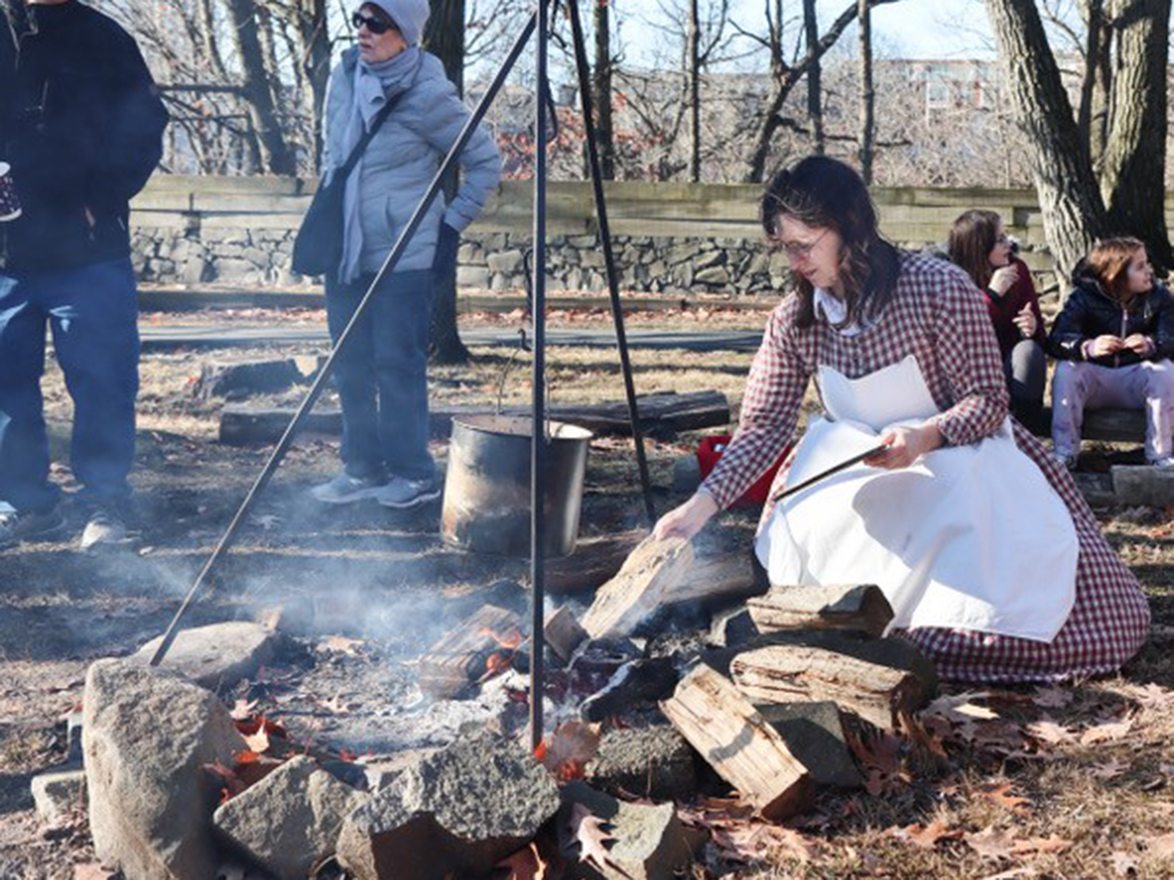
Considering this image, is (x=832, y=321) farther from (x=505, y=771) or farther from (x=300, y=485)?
(x=300, y=485)

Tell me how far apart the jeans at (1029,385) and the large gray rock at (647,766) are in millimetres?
4302

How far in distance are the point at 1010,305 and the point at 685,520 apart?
395cm

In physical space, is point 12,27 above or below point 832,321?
above

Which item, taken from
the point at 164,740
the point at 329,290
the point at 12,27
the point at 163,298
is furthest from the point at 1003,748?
the point at 163,298

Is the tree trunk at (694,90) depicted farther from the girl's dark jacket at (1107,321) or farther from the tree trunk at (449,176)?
the girl's dark jacket at (1107,321)

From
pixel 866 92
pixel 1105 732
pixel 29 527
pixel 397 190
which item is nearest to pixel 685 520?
pixel 1105 732

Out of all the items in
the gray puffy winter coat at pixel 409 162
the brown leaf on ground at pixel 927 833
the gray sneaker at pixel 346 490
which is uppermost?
the gray puffy winter coat at pixel 409 162

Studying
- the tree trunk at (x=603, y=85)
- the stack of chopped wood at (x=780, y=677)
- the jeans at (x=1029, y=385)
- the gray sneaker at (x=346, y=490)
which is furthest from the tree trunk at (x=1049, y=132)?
the tree trunk at (x=603, y=85)

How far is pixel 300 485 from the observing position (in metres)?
6.32

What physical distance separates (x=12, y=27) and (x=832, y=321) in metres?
3.39

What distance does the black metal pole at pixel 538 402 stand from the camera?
3.18 m

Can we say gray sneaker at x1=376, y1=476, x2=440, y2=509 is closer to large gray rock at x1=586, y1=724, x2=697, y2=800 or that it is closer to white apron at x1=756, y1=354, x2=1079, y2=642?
white apron at x1=756, y1=354, x2=1079, y2=642

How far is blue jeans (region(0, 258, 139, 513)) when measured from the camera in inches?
209

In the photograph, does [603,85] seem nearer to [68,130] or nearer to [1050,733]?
[68,130]
